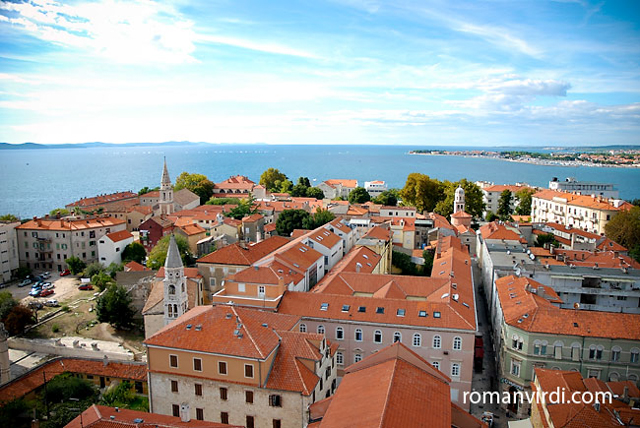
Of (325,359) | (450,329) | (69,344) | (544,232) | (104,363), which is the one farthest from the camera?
(544,232)

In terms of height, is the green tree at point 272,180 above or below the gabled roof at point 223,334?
above

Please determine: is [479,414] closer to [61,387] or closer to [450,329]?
[450,329]

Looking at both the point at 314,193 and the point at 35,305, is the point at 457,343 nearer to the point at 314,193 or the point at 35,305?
the point at 35,305

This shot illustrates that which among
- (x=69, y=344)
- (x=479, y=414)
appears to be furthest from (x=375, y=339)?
(x=69, y=344)

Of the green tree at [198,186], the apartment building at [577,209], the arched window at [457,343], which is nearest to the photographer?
the arched window at [457,343]

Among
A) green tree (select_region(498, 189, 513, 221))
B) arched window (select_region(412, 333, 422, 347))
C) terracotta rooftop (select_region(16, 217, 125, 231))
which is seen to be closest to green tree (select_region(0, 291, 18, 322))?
terracotta rooftop (select_region(16, 217, 125, 231))

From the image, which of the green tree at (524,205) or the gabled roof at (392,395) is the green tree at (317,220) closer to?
the gabled roof at (392,395)

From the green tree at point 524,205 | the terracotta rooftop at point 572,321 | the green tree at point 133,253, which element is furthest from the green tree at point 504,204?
the green tree at point 133,253
